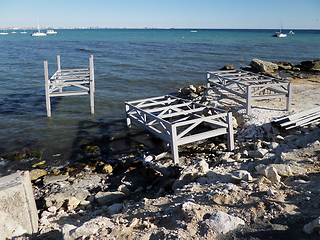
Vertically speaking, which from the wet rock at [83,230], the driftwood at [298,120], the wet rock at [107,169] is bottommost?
the wet rock at [107,169]

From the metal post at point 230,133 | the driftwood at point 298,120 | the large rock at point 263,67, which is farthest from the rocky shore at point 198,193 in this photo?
the large rock at point 263,67

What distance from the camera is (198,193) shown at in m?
5.25

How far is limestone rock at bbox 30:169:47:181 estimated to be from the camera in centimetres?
831

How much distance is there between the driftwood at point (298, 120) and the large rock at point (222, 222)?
6.08 metres

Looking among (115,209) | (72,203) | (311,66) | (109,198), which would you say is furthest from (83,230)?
(311,66)

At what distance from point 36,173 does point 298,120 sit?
8.95 meters

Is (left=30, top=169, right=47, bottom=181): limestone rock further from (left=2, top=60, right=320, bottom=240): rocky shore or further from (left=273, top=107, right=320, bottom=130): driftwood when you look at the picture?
(left=273, top=107, right=320, bottom=130): driftwood

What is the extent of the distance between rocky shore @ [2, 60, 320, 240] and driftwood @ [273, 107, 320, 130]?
21cm

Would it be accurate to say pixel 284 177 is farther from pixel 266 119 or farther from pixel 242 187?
pixel 266 119

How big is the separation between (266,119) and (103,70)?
68.5 ft

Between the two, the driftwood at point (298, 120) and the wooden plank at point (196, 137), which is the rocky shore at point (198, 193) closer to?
the driftwood at point (298, 120)

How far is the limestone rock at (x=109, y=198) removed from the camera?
6465mm

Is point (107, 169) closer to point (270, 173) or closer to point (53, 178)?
point (53, 178)

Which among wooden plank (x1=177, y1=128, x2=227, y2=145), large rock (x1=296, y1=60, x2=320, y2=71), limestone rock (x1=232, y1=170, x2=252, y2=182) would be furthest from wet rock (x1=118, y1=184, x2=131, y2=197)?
large rock (x1=296, y1=60, x2=320, y2=71)
